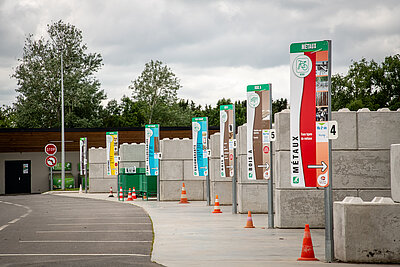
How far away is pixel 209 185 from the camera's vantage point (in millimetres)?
26922

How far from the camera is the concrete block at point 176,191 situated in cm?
3080

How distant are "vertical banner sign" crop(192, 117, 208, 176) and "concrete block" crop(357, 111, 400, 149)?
11.7 m

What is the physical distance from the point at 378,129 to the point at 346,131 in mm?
751

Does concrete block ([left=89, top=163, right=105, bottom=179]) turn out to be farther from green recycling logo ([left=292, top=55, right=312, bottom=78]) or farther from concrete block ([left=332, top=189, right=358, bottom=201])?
green recycling logo ([left=292, top=55, right=312, bottom=78])

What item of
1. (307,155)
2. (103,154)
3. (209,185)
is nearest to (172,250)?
(307,155)

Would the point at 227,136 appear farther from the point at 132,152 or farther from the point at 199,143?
the point at 132,152

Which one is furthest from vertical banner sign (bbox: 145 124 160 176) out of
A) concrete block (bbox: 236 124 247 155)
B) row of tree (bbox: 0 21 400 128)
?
row of tree (bbox: 0 21 400 128)

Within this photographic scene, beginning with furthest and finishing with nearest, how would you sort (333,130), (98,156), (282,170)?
1. (98,156)
2. (282,170)
3. (333,130)

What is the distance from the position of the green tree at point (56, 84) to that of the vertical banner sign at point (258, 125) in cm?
5420

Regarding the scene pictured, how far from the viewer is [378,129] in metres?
16.1

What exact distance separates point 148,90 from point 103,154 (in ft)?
137

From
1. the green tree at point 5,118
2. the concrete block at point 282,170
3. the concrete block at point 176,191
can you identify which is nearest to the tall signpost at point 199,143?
the concrete block at point 176,191

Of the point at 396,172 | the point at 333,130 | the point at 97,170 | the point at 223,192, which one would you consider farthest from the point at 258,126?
the point at 97,170

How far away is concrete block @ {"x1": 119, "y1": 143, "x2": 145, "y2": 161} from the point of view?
126 ft
